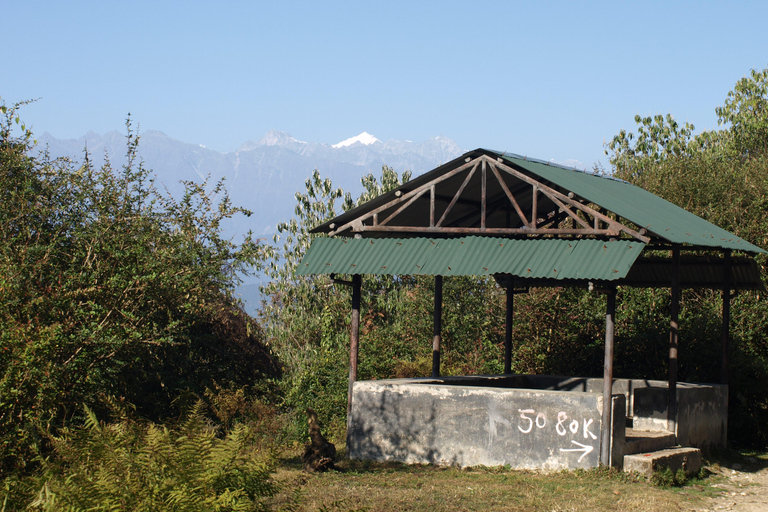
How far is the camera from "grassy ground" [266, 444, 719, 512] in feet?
32.4

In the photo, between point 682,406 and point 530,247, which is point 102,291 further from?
point 682,406

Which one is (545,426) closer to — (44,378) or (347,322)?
(44,378)

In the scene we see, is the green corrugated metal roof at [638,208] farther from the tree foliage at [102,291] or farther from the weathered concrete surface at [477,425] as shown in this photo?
the tree foliage at [102,291]

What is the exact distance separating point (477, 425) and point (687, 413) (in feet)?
12.8

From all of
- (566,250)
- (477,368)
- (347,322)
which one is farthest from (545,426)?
(347,322)

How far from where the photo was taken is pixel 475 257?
13.0 m

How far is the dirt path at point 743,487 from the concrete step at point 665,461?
0.50 metres

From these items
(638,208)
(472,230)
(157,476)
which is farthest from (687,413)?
(157,476)

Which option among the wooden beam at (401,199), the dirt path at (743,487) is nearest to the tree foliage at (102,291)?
the wooden beam at (401,199)

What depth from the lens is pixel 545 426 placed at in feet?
39.4

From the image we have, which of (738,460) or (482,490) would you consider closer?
(482,490)

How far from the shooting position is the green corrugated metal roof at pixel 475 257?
1198 cm

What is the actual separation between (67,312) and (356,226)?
16.0ft

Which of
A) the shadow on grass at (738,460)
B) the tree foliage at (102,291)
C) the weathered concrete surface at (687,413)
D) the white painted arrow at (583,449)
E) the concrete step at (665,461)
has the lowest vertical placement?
the shadow on grass at (738,460)
